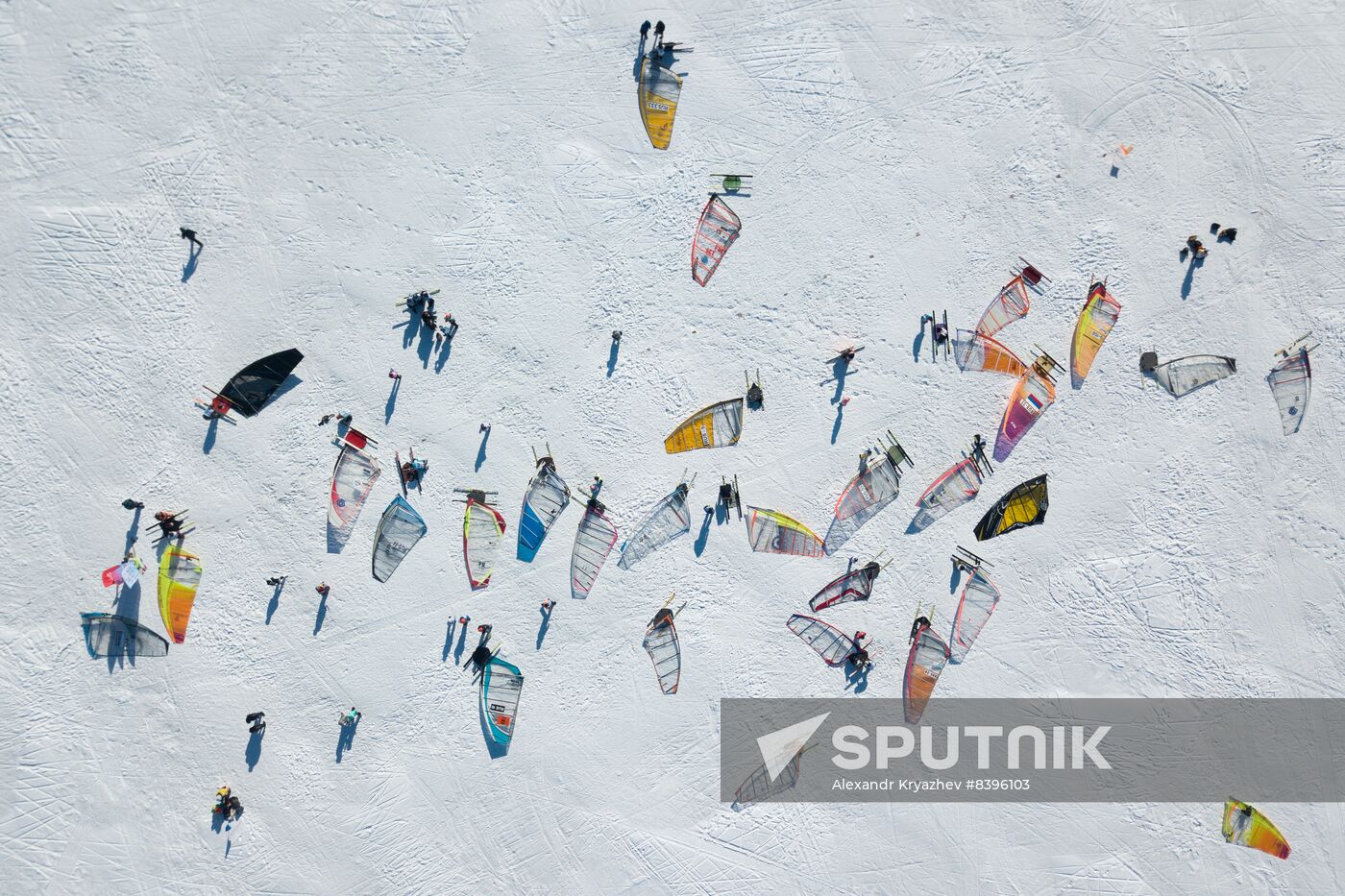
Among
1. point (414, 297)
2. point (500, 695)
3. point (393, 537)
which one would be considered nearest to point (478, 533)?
point (393, 537)

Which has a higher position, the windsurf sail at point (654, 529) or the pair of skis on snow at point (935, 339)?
the pair of skis on snow at point (935, 339)

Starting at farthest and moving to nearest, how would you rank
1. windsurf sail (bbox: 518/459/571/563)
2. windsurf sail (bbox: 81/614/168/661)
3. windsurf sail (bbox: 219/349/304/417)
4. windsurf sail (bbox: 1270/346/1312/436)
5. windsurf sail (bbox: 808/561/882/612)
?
1. windsurf sail (bbox: 1270/346/1312/436)
2. windsurf sail (bbox: 808/561/882/612)
3. windsurf sail (bbox: 518/459/571/563)
4. windsurf sail (bbox: 219/349/304/417)
5. windsurf sail (bbox: 81/614/168/661)

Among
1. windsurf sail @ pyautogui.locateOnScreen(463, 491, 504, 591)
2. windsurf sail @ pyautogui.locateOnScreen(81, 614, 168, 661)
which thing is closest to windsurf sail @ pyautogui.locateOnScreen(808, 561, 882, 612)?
windsurf sail @ pyautogui.locateOnScreen(463, 491, 504, 591)

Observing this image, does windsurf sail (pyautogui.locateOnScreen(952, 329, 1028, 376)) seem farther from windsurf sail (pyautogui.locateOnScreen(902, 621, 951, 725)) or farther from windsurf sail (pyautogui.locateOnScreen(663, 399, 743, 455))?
windsurf sail (pyautogui.locateOnScreen(902, 621, 951, 725))

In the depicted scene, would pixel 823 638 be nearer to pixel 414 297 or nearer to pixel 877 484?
pixel 877 484

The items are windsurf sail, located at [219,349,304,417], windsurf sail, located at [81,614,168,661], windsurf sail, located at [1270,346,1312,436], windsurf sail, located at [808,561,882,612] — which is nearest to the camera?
windsurf sail, located at [81,614,168,661]

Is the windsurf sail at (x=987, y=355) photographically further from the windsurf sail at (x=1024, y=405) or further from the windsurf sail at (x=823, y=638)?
the windsurf sail at (x=823, y=638)

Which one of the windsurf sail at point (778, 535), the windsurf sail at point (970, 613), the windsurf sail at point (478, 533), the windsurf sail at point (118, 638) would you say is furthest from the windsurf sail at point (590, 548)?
the windsurf sail at point (118, 638)
